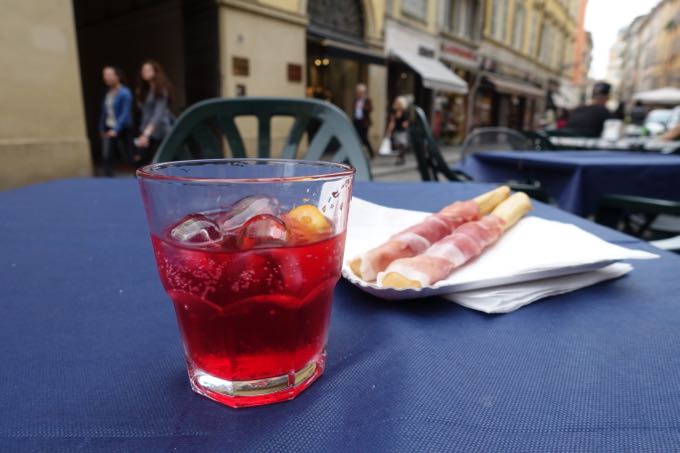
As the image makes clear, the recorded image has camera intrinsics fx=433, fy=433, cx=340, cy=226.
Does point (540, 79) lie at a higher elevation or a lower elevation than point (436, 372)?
higher

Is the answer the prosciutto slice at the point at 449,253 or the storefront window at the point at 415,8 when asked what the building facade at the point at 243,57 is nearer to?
the storefront window at the point at 415,8

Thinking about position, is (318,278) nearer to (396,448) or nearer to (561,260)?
(396,448)

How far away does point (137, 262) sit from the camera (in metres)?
0.74

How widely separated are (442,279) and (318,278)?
24 cm

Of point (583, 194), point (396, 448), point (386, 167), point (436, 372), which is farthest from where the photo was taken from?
point (386, 167)

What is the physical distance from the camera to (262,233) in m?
0.39

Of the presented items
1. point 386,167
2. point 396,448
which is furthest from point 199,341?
point 386,167

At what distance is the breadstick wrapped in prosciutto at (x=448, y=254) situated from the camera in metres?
0.56

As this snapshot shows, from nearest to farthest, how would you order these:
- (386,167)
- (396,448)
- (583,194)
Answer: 1. (396,448)
2. (583,194)
3. (386,167)

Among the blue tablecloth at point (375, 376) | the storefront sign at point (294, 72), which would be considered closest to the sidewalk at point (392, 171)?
the storefront sign at point (294, 72)

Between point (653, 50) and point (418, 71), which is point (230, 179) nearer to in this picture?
point (418, 71)

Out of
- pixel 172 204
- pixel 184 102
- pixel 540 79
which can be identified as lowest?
pixel 172 204

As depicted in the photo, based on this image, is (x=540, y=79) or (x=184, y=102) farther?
(x=540, y=79)

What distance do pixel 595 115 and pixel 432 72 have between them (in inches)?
300
